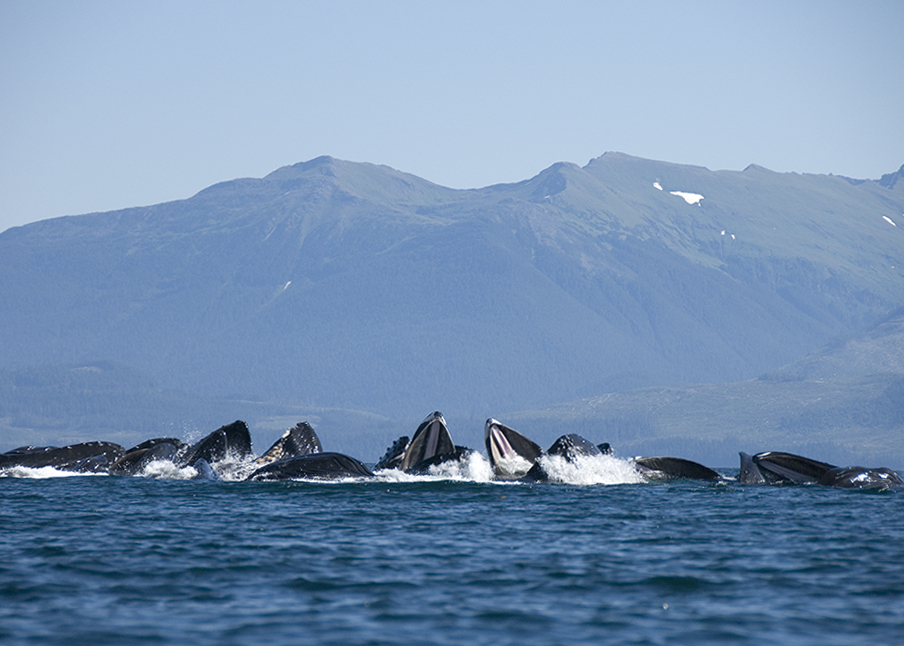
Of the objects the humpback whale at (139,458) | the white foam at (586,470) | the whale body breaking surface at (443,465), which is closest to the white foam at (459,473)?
the whale body breaking surface at (443,465)

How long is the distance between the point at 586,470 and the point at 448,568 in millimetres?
17166

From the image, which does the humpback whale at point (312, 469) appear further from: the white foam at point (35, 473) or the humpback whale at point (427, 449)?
the white foam at point (35, 473)

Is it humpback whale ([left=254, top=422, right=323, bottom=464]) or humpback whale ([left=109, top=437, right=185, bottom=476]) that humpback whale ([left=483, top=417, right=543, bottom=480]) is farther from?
humpback whale ([left=109, top=437, right=185, bottom=476])

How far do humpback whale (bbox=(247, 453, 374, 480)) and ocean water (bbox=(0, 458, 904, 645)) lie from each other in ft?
12.9

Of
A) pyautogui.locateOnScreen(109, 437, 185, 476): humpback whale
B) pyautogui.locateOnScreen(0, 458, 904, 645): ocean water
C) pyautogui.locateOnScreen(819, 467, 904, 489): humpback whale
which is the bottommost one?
pyautogui.locateOnScreen(0, 458, 904, 645): ocean water

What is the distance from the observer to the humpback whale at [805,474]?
121 feet

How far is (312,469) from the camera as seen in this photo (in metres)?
37.2

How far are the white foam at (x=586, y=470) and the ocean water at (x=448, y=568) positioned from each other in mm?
3345

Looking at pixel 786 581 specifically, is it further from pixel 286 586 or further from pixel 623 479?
pixel 623 479

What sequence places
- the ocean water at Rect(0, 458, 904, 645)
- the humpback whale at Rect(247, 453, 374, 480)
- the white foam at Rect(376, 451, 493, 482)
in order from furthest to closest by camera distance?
the white foam at Rect(376, 451, 493, 482) < the humpback whale at Rect(247, 453, 374, 480) < the ocean water at Rect(0, 458, 904, 645)

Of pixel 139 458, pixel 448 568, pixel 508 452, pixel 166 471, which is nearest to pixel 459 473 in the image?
pixel 508 452

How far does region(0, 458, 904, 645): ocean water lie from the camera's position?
15984 millimetres

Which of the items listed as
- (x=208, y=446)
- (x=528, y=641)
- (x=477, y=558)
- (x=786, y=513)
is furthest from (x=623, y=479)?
(x=528, y=641)

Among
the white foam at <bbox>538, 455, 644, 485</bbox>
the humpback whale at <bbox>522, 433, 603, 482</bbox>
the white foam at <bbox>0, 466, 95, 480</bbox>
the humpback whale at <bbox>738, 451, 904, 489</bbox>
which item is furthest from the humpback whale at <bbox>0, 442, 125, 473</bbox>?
the humpback whale at <bbox>738, 451, 904, 489</bbox>
